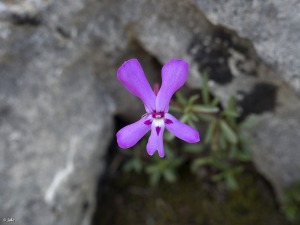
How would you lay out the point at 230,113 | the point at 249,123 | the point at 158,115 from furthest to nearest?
1. the point at 249,123
2. the point at 230,113
3. the point at 158,115

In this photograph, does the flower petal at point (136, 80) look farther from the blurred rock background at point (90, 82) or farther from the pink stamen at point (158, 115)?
the blurred rock background at point (90, 82)

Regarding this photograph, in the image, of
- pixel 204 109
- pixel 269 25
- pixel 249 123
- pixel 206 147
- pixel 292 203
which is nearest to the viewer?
pixel 269 25

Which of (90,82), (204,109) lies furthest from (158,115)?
(90,82)

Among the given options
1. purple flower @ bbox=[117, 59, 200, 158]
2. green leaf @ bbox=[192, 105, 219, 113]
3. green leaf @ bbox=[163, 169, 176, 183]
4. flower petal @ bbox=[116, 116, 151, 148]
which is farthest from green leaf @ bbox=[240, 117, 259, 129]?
flower petal @ bbox=[116, 116, 151, 148]

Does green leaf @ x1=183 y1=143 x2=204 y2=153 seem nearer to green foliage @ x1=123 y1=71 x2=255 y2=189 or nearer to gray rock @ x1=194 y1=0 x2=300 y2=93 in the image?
green foliage @ x1=123 y1=71 x2=255 y2=189

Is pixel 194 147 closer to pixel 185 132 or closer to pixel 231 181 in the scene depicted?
pixel 231 181
